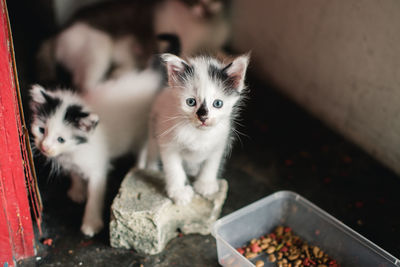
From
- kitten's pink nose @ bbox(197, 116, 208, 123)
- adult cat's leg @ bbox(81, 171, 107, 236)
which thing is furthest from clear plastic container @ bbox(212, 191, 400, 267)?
adult cat's leg @ bbox(81, 171, 107, 236)

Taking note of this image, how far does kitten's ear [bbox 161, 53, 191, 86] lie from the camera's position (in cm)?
150

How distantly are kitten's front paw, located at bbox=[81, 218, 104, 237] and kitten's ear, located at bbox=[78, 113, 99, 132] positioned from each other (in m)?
0.43

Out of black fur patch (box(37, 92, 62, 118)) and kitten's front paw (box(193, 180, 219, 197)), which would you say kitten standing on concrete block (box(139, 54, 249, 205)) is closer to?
kitten's front paw (box(193, 180, 219, 197))

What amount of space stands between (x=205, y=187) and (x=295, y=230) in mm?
487

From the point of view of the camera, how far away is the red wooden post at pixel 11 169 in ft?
4.49

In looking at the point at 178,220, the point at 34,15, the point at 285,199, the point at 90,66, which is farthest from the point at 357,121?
the point at 34,15

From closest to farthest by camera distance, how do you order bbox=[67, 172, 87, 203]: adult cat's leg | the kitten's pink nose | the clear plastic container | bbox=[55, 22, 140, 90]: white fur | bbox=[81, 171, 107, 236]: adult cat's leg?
the kitten's pink nose < the clear plastic container < bbox=[81, 171, 107, 236]: adult cat's leg < bbox=[67, 172, 87, 203]: adult cat's leg < bbox=[55, 22, 140, 90]: white fur

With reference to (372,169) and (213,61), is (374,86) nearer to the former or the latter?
(372,169)

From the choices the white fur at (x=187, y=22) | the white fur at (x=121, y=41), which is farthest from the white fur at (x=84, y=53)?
the white fur at (x=187, y=22)

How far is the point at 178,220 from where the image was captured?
1.83 meters

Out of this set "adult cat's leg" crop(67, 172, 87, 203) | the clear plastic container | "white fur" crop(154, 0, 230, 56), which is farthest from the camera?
"white fur" crop(154, 0, 230, 56)

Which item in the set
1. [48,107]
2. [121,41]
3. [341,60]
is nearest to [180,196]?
[48,107]

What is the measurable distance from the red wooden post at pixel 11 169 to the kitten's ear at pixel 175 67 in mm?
541

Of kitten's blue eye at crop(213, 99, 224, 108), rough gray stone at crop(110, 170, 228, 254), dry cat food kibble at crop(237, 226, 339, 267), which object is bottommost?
dry cat food kibble at crop(237, 226, 339, 267)
